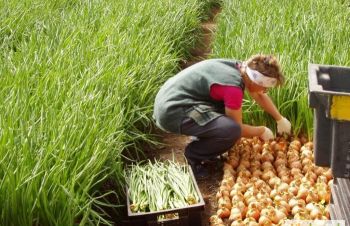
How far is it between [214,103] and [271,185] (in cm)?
57

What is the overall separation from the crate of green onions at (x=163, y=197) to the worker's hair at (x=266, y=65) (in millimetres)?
616

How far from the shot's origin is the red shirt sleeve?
288 centimetres

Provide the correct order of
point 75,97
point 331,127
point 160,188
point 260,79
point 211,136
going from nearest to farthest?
point 331,127, point 160,188, point 75,97, point 260,79, point 211,136

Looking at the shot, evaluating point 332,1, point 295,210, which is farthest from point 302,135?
point 332,1

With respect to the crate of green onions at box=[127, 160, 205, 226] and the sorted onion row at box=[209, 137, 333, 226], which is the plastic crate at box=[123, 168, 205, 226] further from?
the sorted onion row at box=[209, 137, 333, 226]

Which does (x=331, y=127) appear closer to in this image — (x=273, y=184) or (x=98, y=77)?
(x=273, y=184)

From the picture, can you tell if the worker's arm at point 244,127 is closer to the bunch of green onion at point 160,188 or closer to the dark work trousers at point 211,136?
the dark work trousers at point 211,136

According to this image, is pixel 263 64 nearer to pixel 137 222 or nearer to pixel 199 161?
pixel 199 161

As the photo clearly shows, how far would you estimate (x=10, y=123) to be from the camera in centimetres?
229

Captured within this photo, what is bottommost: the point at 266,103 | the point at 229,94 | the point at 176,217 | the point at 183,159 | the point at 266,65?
the point at 183,159

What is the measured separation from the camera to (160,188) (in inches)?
102

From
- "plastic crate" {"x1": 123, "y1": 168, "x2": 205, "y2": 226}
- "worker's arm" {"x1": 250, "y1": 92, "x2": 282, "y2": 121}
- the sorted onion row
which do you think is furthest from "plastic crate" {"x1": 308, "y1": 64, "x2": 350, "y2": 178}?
"worker's arm" {"x1": 250, "y1": 92, "x2": 282, "y2": 121}

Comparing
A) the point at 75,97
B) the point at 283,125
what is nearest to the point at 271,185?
the point at 283,125

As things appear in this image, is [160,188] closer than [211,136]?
Yes
